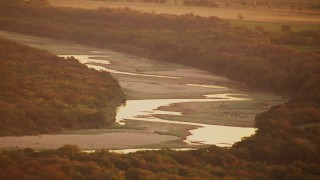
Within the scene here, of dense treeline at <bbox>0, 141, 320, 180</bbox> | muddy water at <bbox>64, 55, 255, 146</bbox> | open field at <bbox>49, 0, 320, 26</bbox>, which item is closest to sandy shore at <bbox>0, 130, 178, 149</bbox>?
muddy water at <bbox>64, 55, 255, 146</bbox>

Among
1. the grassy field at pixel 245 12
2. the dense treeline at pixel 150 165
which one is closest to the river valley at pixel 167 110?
the dense treeline at pixel 150 165

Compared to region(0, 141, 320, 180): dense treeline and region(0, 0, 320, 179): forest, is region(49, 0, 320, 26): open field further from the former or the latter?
region(0, 141, 320, 180): dense treeline

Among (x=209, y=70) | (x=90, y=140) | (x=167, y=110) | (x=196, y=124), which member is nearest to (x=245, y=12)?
(x=209, y=70)

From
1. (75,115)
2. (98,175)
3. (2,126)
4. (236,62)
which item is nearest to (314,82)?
(236,62)

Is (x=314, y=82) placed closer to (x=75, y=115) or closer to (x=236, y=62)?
(x=236, y=62)

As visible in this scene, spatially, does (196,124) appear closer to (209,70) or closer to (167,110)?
(167,110)

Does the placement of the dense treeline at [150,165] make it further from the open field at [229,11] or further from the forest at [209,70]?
the open field at [229,11]
